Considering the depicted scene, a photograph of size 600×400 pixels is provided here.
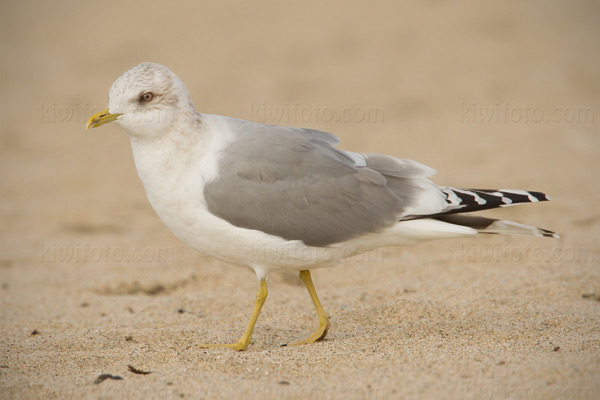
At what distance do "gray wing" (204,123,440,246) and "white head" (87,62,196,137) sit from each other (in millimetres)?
414

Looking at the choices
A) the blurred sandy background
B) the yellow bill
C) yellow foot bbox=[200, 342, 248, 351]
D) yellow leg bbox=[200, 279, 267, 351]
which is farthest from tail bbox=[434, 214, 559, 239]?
the yellow bill

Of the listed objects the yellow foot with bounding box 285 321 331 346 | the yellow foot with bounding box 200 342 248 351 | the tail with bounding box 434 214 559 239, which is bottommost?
the yellow foot with bounding box 200 342 248 351

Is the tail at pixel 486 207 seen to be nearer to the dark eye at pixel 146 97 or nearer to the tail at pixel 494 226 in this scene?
the tail at pixel 494 226

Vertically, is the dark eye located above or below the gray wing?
above

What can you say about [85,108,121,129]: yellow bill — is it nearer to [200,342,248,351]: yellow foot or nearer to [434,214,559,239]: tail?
[200,342,248,351]: yellow foot

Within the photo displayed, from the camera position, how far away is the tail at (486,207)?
4078 millimetres

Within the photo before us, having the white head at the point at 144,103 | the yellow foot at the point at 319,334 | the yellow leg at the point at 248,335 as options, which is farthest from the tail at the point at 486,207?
the white head at the point at 144,103

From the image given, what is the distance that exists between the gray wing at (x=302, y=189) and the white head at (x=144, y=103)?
1.36 feet

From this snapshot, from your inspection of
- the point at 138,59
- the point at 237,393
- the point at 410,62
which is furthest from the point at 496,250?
the point at 138,59

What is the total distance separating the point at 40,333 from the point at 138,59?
9.48m

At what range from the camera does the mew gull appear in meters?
3.99

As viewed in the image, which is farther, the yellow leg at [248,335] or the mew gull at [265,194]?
the yellow leg at [248,335]

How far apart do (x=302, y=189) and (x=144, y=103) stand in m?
1.07

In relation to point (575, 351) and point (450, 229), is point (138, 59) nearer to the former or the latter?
point (450, 229)
